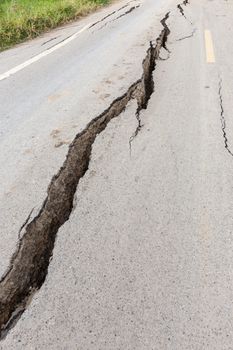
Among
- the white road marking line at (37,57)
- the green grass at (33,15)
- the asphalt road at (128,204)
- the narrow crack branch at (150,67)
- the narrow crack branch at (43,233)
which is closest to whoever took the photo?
the asphalt road at (128,204)

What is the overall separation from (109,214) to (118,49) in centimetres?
463

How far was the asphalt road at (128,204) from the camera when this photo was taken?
199cm

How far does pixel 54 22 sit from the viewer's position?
940 centimetres

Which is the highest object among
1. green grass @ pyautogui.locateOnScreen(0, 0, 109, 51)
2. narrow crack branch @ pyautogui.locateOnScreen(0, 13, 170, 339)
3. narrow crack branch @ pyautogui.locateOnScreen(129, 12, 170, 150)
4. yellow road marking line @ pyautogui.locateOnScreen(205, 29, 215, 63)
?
green grass @ pyautogui.locateOnScreen(0, 0, 109, 51)

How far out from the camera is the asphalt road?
1.99 metres

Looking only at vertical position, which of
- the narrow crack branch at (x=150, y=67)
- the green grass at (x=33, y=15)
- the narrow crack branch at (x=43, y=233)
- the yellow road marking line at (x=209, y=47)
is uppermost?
the green grass at (x=33, y=15)

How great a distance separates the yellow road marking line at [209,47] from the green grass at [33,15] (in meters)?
3.69

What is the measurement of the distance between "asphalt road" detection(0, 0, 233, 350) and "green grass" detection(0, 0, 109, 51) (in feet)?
9.43

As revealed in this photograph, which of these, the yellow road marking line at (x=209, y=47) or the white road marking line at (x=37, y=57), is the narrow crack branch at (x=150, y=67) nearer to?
the yellow road marking line at (x=209, y=47)

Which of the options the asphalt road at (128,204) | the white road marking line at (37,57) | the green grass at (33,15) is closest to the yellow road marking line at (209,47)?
the asphalt road at (128,204)

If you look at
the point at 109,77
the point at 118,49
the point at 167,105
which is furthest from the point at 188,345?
the point at 118,49

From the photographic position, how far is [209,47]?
647 cm

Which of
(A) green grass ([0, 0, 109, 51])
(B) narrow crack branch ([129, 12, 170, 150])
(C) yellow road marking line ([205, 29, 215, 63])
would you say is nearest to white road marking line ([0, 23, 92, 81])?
(A) green grass ([0, 0, 109, 51])

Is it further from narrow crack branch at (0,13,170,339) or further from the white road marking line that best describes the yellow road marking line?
the white road marking line
